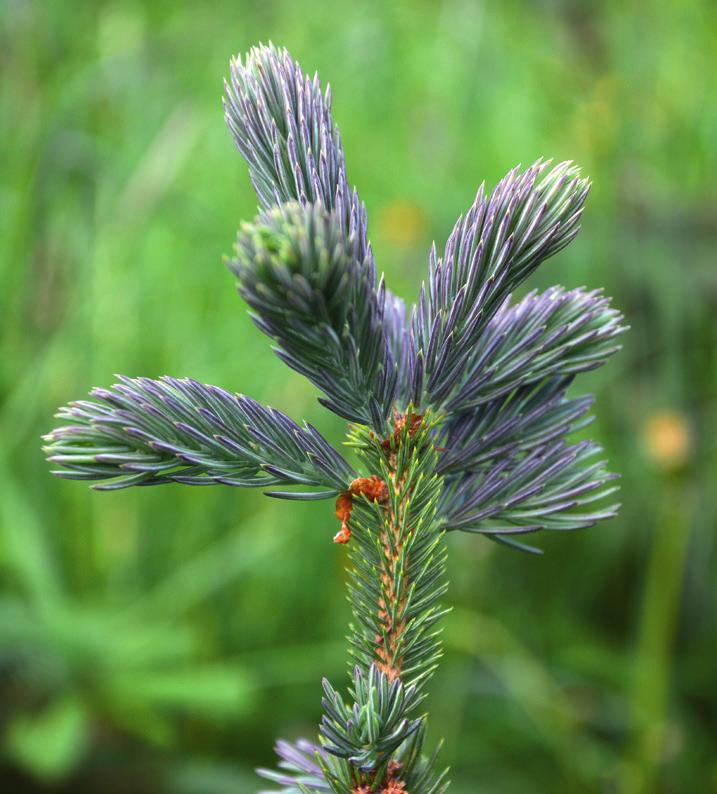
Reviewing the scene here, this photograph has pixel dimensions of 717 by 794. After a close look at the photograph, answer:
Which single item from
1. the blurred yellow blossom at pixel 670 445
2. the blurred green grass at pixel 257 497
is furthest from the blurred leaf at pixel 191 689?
the blurred yellow blossom at pixel 670 445

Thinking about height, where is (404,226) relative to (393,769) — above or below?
above

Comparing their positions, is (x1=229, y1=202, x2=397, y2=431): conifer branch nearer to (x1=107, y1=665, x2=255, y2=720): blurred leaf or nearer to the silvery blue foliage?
the silvery blue foliage

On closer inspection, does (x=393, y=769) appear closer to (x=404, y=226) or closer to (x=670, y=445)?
(x=670, y=445)

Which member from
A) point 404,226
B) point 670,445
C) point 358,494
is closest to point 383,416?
point 358,494

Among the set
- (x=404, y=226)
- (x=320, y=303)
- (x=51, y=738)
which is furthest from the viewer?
(x=404, y=226)

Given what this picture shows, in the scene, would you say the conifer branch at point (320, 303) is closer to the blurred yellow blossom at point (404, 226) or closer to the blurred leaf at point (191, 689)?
the blurred leaf at point (191, 689)

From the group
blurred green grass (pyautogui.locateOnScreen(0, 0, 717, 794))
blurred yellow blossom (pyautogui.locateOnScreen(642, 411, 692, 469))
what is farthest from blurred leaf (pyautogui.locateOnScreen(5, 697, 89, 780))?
blurred yellow blossom (pyautogui.locateOnScreen(642, 411, 692, 469))
